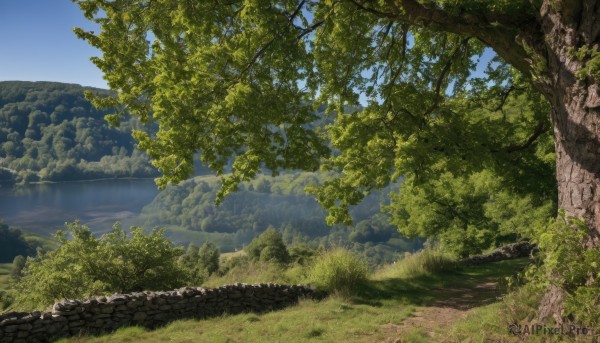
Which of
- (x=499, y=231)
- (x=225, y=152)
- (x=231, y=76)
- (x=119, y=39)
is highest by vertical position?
(x=119, y=39)

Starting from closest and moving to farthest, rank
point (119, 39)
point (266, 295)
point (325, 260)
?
1. point (119, 39)
2. point (266, 295)
3. point (325, 260)

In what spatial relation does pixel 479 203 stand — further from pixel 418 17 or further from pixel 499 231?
pixel 418 17

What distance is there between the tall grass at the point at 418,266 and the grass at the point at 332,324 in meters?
2.08

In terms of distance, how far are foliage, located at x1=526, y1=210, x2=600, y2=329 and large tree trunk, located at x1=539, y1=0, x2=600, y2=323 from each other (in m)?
0.27

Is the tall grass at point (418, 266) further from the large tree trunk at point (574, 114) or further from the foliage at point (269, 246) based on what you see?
the foliage at point (269, 246)

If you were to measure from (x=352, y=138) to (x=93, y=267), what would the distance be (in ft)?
33.5

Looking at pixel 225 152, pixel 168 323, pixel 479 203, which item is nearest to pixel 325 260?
pixel 168 323

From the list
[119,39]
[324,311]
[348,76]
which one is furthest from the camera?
[324,311]

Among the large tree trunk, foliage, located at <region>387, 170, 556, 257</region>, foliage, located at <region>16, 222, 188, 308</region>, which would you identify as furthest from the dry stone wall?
foliage, located at <region>387, 170, 556, 257</region>

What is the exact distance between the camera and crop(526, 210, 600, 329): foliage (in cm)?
461

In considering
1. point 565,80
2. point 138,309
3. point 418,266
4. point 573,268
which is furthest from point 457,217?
point 573,268

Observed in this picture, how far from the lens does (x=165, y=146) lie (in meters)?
6.66

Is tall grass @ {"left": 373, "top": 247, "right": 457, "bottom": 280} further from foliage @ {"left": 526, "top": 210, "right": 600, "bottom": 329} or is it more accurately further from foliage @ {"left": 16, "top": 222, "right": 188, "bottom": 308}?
foliage @ {"left": 526, "top": 210, "right": 600, "bottom": 329}

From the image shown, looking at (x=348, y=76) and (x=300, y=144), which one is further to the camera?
(x=348, y=76)
